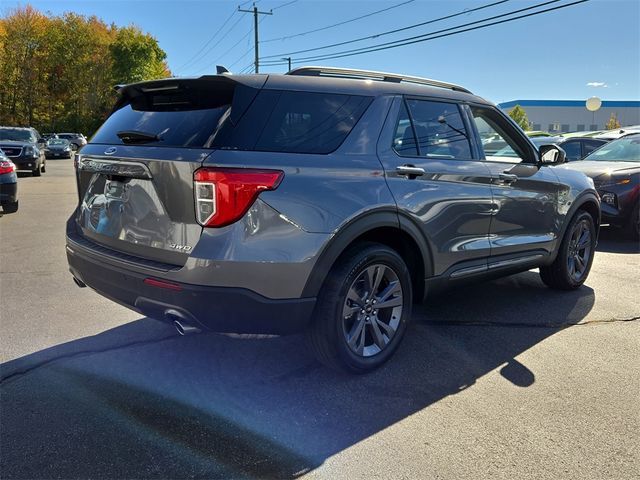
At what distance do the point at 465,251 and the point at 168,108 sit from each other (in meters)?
2.32

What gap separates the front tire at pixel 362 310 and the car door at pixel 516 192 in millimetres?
1119

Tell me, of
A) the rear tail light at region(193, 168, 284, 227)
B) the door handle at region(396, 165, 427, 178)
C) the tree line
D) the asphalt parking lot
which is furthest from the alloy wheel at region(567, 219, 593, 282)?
the tree line

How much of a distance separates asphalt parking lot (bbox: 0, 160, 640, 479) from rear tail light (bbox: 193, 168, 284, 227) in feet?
2.60

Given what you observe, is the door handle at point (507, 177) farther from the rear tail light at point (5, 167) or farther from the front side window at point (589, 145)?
the front side window at point (589, 145)

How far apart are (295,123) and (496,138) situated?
7.34ft

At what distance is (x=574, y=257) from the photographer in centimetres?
541

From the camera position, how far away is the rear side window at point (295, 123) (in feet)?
9.23

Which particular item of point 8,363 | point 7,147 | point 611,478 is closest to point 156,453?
→ point 8,363

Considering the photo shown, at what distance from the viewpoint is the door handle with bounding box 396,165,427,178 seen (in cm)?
338

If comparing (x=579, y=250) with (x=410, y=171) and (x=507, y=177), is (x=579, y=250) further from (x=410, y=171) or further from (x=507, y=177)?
(x=410, y=171)

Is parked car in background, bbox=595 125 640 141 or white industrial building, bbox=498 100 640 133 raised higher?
white industrial building, bbox=498 100 640 133

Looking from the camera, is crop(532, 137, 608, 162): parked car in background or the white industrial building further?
the white industrial building

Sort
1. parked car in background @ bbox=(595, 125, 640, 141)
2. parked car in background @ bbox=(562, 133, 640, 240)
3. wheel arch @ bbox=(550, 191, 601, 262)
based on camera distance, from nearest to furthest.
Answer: wheel arch @ bbox=(550, 191, 601, 262) < parked car in background @ bbox=(562, 133, 640, 240) < parked car in background @ bbox=(595, 125, 640, 141)

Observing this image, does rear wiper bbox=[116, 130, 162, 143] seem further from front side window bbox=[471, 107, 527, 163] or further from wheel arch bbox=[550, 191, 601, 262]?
wheel arch bbox=[550, 191, 601, 262]
